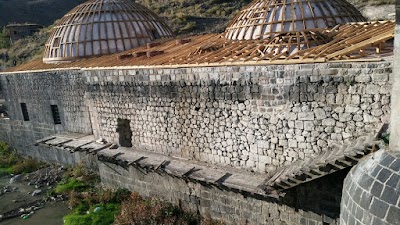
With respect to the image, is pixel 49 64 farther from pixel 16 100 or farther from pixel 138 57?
pixel 138 57

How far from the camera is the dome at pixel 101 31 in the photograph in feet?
56.3

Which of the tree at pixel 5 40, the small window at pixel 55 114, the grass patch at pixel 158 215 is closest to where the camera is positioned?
the grass patch at pixel 158 215

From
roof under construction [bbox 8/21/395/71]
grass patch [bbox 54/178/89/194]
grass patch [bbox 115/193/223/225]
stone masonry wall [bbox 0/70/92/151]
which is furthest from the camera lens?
stone masonry wall [bbox 0/70/92/151]

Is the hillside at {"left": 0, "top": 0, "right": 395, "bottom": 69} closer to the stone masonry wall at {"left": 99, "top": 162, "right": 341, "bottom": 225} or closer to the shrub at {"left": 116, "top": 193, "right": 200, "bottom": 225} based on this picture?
the stone masonry wall at {"left": 99, "top": 162, "right": 341, "bottom": 225}

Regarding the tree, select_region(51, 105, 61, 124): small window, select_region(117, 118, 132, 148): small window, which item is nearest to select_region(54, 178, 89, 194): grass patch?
select_region(117, 118, 132, 148): small window

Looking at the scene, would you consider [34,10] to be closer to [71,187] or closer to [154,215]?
[71,187]

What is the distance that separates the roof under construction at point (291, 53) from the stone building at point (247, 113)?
4cm

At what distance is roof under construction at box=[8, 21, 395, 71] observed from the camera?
788cm

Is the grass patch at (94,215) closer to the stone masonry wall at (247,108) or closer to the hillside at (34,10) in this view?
the stone masonry wall at (247,108)

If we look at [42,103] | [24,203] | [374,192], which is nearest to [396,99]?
[374,192]

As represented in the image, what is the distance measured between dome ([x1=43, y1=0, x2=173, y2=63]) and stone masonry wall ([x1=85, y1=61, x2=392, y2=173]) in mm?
4340

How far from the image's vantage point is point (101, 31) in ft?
56.9

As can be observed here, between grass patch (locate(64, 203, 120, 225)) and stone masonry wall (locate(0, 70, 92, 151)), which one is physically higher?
stone masonry wall (locate(0, 70, 92, 151))

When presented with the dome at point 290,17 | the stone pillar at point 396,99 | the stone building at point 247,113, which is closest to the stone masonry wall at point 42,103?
the stone building at point 247,113
